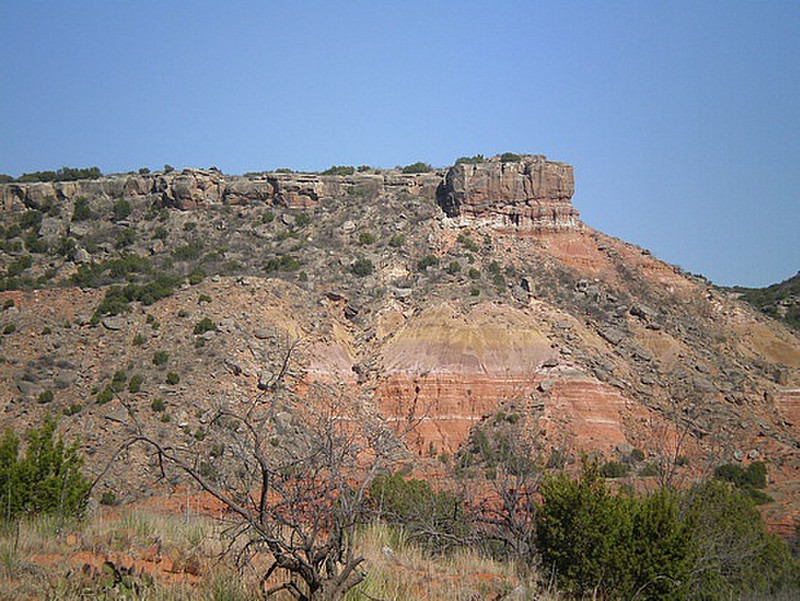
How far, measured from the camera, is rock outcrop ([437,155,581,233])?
53.3 m

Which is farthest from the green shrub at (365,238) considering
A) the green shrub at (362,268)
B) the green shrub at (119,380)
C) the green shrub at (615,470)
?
the green shrub at (615,470)

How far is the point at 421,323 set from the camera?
43656 millimetres

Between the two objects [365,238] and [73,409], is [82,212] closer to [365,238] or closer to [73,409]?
[365,238]

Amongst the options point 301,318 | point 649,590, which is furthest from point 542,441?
point 649,590

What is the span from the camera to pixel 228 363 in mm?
36344

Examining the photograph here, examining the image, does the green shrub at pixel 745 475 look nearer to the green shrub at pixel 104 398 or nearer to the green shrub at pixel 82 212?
the green shrub at pixel 104 398

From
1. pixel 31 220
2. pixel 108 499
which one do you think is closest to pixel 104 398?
pixel 108 499

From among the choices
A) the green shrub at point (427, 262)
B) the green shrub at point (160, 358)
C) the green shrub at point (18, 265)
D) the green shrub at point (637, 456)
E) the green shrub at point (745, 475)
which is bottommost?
the green shrub at point (745, 475)

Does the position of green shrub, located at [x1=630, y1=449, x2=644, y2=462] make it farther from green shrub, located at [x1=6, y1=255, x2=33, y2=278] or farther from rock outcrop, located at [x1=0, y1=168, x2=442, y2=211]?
green shrub, located at [x1=6, y1=255, x2=33, y2=278]

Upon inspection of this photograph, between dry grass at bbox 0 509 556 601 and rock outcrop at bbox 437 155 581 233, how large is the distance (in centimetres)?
4351

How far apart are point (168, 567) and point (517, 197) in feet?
156

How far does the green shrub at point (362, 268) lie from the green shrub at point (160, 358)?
1549 cm

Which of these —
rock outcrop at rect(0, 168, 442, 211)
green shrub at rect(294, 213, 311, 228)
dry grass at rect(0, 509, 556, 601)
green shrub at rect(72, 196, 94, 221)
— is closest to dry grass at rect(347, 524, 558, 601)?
dry grass at rect(0, 509, 556, 601)

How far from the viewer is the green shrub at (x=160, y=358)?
35.8 m
